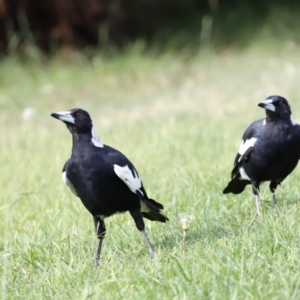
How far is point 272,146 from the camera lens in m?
5.70

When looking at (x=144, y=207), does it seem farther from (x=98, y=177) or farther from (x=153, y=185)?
(x=153, y=185)

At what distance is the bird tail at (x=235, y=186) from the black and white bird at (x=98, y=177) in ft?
3.45

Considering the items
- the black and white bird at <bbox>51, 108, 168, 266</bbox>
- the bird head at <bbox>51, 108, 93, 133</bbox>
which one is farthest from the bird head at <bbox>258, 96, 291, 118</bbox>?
the bird head at <bbox>51, 108, 93, 133</bbox>

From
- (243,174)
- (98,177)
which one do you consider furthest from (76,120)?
(243,174)

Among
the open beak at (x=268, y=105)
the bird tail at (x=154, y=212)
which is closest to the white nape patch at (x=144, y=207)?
the bird tail at (x=154, y=212)

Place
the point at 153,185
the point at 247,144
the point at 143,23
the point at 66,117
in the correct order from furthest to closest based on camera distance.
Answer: the point at 143,23
the point at 153,185
the point at 247,144
the point at 66,117

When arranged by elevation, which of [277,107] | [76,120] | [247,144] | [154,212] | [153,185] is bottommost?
[153,185]

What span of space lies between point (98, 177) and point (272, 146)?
53.5 inches

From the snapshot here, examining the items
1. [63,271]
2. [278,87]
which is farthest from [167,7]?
[63,271]

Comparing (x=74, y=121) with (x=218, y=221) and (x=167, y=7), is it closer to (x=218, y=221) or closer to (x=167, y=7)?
(x=218, y=221)

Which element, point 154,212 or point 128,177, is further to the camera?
point 154,212

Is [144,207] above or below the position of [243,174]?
below

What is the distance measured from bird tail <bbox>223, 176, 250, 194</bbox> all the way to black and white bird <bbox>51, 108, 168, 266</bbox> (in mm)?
1053

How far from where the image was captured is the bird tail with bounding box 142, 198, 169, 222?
18.1ft
